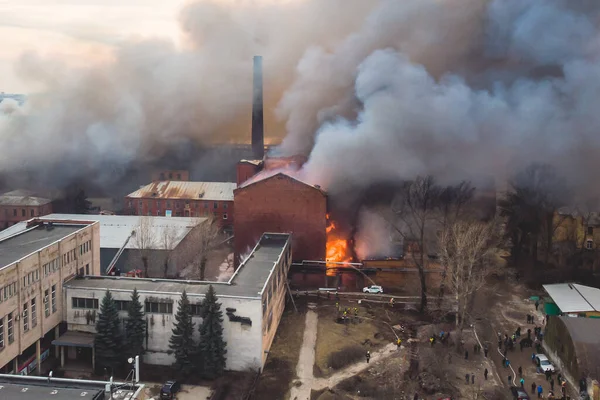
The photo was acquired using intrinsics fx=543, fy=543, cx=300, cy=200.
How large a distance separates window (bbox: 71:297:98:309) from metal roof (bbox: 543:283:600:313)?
22.6 meters

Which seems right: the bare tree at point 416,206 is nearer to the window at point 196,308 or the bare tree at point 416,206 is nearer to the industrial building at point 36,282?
the window at point 196,308

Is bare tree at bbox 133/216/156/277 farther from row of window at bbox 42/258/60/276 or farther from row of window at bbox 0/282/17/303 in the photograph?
row of window at bbox 0/282/17/303

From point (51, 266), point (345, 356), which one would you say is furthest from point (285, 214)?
point (51, 266)

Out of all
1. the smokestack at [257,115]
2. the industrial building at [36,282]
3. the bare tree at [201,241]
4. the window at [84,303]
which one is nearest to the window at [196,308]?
the window at [84,303]

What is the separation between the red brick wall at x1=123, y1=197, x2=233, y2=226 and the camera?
170ft

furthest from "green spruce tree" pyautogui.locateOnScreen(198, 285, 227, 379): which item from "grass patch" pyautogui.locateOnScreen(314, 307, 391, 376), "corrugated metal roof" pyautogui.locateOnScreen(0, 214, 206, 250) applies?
"corrugated metal roof" pyautogui.locateOnScreen(0, 214, 206, 250)

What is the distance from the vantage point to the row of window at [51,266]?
23422 mm

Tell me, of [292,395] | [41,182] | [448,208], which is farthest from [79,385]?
[41,182]

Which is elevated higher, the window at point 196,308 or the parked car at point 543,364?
the window at point 196,308

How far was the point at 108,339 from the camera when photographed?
74.4ft

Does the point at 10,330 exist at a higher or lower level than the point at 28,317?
lower

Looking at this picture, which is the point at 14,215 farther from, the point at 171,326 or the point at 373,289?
the point at 373,289

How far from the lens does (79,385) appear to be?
15477 millimetres

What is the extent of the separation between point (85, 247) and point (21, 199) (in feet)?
84.8
